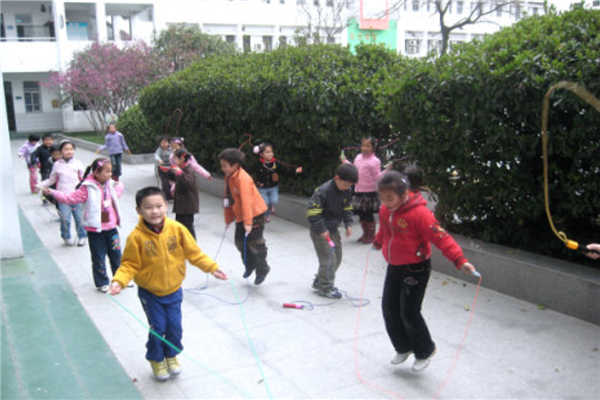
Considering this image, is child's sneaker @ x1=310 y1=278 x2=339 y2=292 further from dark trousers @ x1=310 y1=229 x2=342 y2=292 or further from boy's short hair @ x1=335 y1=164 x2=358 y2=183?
boy's short hair @ x1=335 y1=164 x2=358 y2=183

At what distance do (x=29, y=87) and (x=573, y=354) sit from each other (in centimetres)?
3853

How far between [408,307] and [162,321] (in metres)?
1.87

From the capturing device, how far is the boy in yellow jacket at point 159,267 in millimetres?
4215

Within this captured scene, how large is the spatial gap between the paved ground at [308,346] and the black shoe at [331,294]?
0.09 meters

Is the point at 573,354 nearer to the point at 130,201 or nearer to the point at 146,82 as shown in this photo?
the point at 130,201

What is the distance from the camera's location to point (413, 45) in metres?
48.9

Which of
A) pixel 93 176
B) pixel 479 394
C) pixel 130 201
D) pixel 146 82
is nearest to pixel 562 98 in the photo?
pixel 479 394

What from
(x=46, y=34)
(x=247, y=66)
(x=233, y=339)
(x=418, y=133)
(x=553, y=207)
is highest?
(x=46, y=34)

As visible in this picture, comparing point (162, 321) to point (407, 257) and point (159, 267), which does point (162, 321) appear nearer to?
point (159, 267)

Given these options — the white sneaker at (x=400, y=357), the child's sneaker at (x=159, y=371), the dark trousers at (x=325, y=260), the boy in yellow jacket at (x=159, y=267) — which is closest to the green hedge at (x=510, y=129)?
the dark trousers at (x=325, y=260)

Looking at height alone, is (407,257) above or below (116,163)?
above

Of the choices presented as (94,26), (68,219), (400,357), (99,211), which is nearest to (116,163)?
(68,219)

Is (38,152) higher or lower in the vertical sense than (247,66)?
lower

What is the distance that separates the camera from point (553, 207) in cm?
599
